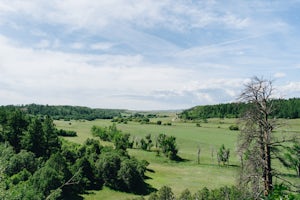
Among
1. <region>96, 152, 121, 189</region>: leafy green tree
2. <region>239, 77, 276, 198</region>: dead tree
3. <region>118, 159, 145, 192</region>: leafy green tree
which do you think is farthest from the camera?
<region>96, 152, 121, 189</region>: leafy green tree

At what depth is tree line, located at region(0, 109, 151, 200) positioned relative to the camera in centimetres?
5102

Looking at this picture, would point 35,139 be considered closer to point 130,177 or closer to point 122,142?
point 130,177

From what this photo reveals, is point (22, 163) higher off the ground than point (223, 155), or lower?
higher

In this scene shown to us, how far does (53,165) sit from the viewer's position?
183ft

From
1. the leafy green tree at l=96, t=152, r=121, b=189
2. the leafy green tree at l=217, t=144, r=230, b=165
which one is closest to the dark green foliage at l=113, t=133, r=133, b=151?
the leafy green tree at l=96, t=152, r=121, b=189

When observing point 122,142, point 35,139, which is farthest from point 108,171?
point 122,142

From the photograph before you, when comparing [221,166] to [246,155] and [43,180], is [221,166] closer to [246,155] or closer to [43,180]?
[43,180]

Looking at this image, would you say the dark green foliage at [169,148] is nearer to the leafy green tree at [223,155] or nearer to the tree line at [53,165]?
the leafy green tree at [223,155]

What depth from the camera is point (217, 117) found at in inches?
6895

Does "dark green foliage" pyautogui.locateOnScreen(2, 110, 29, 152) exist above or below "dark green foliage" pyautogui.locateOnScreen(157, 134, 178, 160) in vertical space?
above

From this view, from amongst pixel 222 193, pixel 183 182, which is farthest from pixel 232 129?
pixel 222 193

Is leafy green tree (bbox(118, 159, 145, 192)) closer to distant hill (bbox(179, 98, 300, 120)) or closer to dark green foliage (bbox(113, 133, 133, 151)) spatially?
dark green foliage (bbox(113, 133, 133, 151))

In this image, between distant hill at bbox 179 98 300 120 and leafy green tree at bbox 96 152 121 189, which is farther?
distant hill at bbox 179 98 300 120

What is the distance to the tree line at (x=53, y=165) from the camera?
5102 cm
